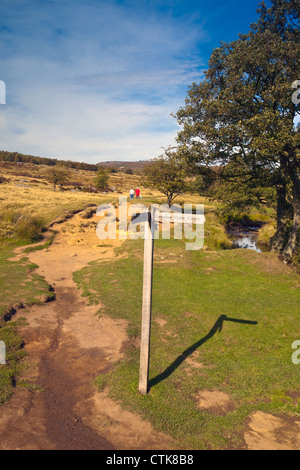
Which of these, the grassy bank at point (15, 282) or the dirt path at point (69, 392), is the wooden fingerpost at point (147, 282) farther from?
the grassy bank at point (15, 282)

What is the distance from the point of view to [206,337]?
331 inches

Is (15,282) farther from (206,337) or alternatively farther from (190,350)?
(206,337)

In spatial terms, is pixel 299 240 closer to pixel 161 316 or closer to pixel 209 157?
pixel 209 157

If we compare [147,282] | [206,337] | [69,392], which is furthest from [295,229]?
[69,392]

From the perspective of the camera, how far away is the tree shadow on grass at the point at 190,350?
6521 millimetres

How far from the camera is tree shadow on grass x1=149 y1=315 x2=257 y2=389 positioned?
6.52 metres

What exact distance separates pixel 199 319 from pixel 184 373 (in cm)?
281

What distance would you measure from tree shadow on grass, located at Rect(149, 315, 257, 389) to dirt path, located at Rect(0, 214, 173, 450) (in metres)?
1.22

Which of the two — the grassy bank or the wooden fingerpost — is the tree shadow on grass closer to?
the wooden fingerpost

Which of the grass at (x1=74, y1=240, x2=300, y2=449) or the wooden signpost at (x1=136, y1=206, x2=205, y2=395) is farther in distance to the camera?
the wooden signpost at (x1=136, y1=206, x2=205, y2=395)

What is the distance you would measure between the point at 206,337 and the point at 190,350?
0.84 metres

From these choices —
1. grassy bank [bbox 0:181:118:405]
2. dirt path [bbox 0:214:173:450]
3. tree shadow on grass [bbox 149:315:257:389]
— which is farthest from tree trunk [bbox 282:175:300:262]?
grassy bank [bbox 0:181:118:405]
